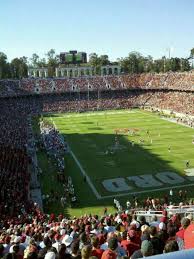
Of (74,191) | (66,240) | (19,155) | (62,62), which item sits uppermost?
(62,62)

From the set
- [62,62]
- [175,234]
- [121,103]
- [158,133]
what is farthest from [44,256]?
[62,62]

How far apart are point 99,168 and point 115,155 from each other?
4839mm

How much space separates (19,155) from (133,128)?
85.6ft

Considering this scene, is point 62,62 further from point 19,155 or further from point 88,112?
point 19,155

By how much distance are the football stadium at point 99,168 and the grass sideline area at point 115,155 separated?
0.09m

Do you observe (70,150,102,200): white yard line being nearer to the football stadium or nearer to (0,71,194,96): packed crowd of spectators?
the football stadium

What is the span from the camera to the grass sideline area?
28.2m

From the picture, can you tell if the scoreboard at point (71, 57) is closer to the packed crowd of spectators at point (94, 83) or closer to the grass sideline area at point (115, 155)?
the packed crowd of spectators at point (94, 83)

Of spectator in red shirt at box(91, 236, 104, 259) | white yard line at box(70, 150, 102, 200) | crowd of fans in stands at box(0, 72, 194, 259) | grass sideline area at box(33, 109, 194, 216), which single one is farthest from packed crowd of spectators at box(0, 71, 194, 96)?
spectator in red shirt at box(91, 236, 104, 259)

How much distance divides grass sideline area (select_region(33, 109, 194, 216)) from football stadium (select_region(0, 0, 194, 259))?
0.09 metres

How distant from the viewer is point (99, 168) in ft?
117

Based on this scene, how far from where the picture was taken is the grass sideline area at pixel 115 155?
2823cm

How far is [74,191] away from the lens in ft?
96.3

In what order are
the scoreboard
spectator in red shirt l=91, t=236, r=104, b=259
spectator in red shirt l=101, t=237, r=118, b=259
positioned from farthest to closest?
the scoreboard → spectator in red shirt l=91, t=236, r=104, b=259 → spectator in red shirt l=101, t=237, r=118, b=259
